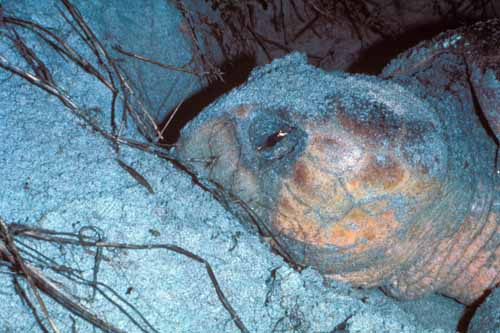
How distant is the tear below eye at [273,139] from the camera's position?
140 centimetres

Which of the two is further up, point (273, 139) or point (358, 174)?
point (273, 139)

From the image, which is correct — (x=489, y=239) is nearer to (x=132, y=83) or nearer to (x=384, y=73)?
(x=384, y=73)

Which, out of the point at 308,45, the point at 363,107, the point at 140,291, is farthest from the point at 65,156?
the point at 308,45

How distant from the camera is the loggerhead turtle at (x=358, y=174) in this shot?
1.36 meters

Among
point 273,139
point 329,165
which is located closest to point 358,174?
point 329,165

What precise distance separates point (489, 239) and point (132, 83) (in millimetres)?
1935

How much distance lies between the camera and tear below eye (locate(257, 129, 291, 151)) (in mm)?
1402

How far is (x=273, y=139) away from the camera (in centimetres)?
142

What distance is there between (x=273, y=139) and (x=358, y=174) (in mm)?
316

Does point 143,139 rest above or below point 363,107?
above

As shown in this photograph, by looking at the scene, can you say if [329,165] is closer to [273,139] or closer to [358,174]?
[358,174]

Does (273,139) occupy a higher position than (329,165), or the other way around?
(273,139)

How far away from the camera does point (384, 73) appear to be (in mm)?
2182

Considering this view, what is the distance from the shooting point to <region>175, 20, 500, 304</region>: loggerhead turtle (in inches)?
53.4
